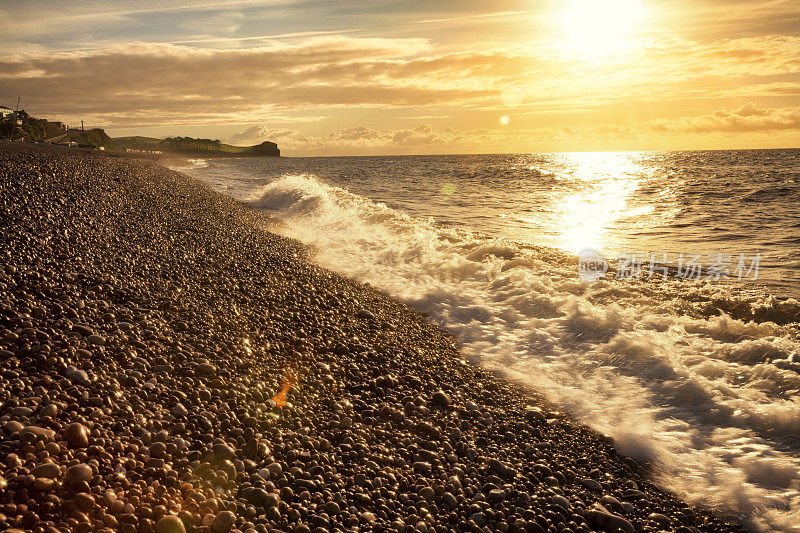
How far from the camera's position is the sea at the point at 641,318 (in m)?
6.32

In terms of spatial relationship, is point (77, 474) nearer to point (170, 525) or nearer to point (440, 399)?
point (170, 525)

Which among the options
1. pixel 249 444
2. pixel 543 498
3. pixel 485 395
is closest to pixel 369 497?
pixel 249 444

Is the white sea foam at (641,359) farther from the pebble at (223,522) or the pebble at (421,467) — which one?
the pebble at (223,522)

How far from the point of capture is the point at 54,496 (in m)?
3.60

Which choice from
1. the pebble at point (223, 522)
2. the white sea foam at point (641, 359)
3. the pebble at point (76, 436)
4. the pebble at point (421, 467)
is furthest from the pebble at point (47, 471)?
the white sea foam at point (641, 359)

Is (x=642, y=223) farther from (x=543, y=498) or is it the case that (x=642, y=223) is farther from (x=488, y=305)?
(x=543, y=498)

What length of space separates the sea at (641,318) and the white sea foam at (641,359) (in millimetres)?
27

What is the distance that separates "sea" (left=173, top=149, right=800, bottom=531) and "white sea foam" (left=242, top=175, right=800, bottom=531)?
0.03m

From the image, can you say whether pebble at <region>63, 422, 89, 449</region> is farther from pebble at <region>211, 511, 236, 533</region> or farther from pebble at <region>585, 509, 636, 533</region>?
pebble at <region>585, 509, 636, 533</region>

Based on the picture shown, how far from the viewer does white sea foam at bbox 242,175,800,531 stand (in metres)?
6.00

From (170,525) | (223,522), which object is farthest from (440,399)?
(170,525)

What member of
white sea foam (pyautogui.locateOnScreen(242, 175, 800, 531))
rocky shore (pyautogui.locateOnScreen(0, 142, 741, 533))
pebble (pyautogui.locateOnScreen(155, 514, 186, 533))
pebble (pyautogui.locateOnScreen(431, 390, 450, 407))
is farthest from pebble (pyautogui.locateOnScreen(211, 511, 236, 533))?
white sea foam (pyautogui.locateOnScreen(242, 175, 800, 531))

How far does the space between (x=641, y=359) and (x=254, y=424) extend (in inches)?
278

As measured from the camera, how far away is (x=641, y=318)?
34.7 feet
